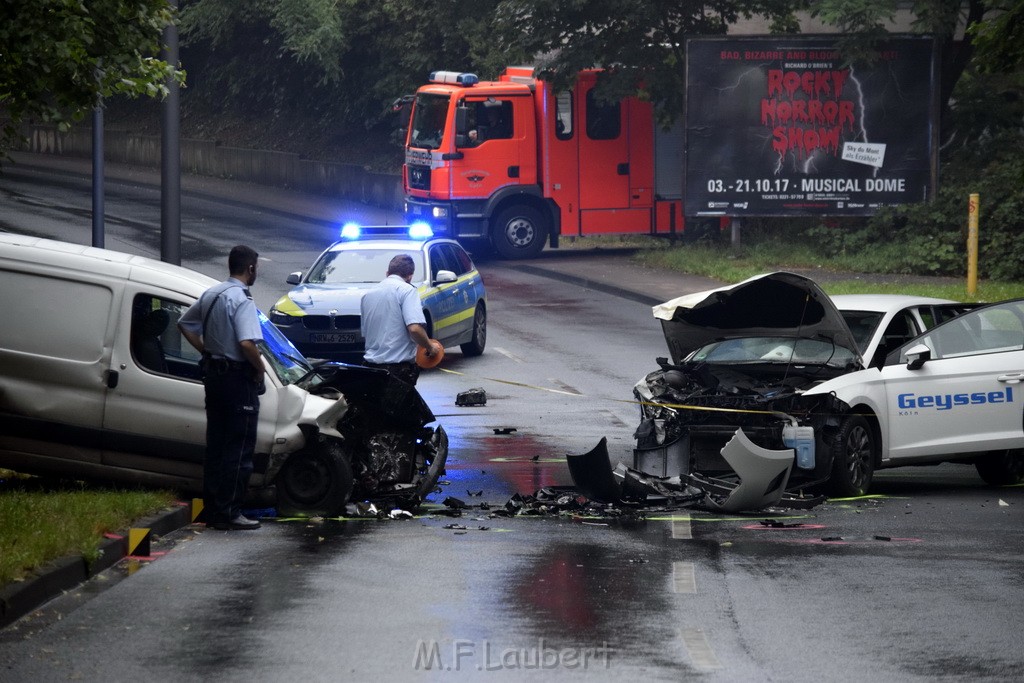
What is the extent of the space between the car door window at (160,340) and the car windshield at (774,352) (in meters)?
4.20

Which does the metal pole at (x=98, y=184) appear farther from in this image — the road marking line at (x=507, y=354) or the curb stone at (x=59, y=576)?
the curb stone at (x=59, y=576)

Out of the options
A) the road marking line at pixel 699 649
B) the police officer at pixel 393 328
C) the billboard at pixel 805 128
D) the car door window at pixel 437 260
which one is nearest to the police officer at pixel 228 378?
the police officer at pixel 393 328

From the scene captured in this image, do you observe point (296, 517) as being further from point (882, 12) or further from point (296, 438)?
point (882, 12)

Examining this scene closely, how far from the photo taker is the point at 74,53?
10508 millimetres

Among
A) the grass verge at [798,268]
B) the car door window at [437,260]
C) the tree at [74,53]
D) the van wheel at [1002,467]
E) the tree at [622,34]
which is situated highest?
the tree at [622,34]

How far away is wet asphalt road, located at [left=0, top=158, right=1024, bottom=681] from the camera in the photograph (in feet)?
22.4

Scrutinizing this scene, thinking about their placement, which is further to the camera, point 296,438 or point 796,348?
point 796,348

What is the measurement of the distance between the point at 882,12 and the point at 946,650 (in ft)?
78.0

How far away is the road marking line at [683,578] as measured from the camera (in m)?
8.40

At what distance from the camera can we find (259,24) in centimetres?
4528

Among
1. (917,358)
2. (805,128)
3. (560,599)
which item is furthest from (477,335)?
(560,599)

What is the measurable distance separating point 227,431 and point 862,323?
5.86m

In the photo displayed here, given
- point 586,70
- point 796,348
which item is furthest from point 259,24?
point 796,348

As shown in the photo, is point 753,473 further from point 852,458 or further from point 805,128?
point 805,128
